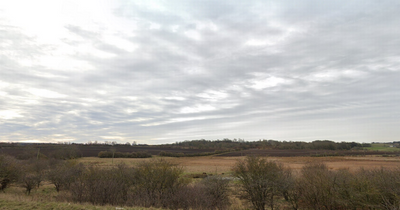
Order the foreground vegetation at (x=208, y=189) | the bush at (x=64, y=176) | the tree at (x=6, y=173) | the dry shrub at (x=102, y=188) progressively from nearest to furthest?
1. the foreground vegetation at (x=208, y=189)
2. the dry shrub at (x=102, y=188)
3. the tree at (x=6, y=173)
4. the bush at (x=64, y=176)

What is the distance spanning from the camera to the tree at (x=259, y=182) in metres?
16.6

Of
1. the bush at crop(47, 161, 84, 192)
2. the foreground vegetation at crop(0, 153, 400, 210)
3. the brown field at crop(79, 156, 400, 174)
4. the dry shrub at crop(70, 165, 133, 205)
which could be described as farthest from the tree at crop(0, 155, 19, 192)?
the brown field at crop(79, 156, 400, 174)

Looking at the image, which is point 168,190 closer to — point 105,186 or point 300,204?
point 105,186

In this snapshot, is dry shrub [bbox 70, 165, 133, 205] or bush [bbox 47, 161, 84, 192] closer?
dry shrub [bbox 70, 165, 133, 205]

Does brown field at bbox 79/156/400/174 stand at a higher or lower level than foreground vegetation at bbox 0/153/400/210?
lower

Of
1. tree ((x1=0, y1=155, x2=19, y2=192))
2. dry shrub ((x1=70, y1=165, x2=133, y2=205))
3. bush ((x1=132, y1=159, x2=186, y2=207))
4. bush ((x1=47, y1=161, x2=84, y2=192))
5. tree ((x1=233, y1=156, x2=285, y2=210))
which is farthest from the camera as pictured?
bush ((x1=47, y1=161, x2=84, y2=192))

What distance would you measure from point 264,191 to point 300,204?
10.3ft

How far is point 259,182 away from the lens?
1631cm

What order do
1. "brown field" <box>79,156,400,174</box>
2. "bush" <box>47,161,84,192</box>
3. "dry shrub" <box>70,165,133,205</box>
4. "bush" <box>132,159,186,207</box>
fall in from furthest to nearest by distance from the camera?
"brown field" <box>79,156,400,174</box>
"bush" <box>47,161,84,192</box>
"dry shrub" <box>70,165,133,205</box>
"bush" <box>132,159,186,207</box>

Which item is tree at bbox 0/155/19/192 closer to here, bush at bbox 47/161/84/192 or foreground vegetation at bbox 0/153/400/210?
bush at bbox 47/161/84/192

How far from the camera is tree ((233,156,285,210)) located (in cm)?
1659

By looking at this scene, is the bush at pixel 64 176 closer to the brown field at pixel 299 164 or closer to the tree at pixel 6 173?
the tree at pixel 6 173

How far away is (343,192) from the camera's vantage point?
1334cm

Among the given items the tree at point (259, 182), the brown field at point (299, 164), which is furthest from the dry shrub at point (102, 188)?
the brown field at point (299, 164)
